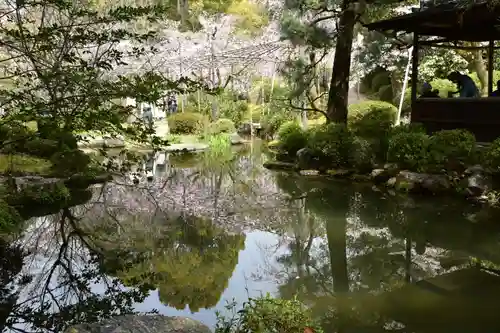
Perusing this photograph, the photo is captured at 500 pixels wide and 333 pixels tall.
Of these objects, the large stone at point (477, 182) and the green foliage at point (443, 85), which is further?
the green foliage at point (443, 85)

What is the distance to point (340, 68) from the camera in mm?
12758

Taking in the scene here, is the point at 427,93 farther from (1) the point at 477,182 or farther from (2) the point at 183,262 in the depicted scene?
(2) the point at 183,262

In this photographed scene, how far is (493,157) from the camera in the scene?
27.6ft

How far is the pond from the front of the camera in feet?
14.4

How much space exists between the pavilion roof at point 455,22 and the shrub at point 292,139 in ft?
12.0

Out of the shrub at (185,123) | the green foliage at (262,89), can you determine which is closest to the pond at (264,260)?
the shrub at (185,123)

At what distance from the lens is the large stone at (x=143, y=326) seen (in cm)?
295

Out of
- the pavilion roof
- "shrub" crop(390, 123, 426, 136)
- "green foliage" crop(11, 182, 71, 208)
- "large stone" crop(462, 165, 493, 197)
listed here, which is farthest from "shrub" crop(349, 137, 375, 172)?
"green foliage" crop(11, 182, 71, 208)

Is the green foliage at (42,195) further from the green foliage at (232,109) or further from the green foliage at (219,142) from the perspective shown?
the green foliage at (232,109)

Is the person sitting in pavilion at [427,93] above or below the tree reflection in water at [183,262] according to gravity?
above

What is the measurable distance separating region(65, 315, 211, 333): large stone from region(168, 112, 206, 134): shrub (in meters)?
18.1

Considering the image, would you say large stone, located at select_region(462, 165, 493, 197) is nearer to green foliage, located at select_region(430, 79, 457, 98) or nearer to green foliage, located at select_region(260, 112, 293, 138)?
green foliage, located at select_region(430, 79, 457, 98)

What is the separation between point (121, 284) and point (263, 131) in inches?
683

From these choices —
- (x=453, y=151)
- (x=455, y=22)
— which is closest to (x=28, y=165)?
(x=453, y=151)
